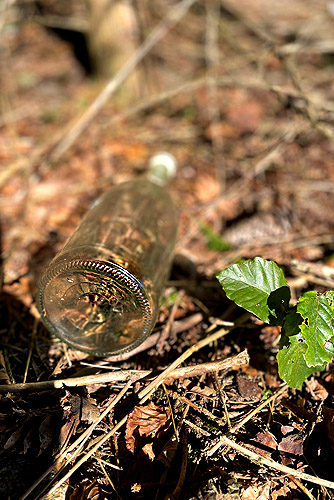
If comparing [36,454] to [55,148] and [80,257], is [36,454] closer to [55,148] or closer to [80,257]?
[80,257]

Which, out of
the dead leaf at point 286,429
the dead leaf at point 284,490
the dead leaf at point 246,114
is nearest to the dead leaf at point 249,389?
the dead leaf at point 286,429

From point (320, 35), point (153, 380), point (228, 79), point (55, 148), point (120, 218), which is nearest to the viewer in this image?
point (153, 380)

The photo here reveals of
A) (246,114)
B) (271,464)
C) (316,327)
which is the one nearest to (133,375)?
(271,464)

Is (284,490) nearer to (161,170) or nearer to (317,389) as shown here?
(317,389)

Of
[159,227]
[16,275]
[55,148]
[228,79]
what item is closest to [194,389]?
[159,227]

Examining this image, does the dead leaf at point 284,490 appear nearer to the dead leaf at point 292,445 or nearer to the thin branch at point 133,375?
the dead leaf at point 292,445

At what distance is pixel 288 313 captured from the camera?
1.46m

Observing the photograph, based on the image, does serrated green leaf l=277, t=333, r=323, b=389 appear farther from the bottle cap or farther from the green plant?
the bottle cap

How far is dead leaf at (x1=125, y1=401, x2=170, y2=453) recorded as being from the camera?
1.46 meters

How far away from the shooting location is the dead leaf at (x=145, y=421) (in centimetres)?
146

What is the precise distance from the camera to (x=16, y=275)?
2188 millimetres

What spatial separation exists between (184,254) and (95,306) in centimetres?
79

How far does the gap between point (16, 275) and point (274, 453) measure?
147cm

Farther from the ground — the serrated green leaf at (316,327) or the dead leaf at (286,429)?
the serrated green leaf at (316,327)
